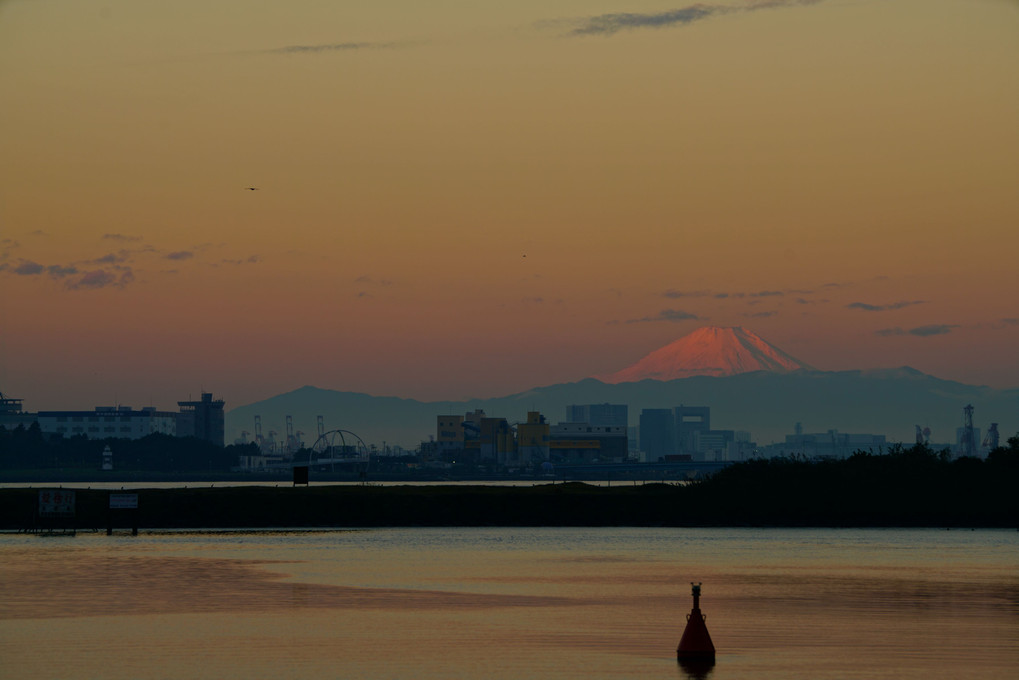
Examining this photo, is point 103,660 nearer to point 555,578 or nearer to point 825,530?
point 555,578

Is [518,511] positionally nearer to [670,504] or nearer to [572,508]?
[572,508]

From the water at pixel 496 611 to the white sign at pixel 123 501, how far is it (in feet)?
43.1

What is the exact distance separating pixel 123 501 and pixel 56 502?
5867 mm

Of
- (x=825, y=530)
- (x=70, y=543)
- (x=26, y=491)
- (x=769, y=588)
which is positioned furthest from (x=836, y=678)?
(x=26, y=491)

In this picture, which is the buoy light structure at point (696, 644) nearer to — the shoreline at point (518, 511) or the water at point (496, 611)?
the water at point (496, 611)

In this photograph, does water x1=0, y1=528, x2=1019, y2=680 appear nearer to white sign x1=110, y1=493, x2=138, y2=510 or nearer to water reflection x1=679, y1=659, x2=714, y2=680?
water reflection x1=679, y1=659, x2=714, y2=680

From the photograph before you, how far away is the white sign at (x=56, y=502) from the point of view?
11088cm

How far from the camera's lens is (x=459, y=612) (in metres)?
53.5

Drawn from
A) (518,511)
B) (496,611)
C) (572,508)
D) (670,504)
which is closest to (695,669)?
(496,611)

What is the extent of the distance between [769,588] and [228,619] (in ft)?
82.0

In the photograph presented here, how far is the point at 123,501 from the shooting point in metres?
110

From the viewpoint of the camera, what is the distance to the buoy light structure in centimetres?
4059

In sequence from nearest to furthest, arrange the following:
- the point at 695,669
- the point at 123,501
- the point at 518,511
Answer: the point at 695,669
the point at 123,501
the point at 518,511

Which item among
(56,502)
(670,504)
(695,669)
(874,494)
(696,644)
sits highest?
(56,502)
